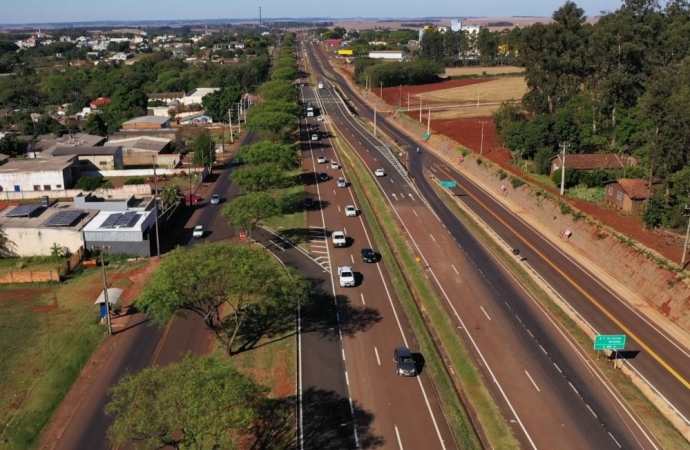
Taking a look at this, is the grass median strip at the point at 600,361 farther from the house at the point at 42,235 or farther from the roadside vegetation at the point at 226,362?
the house at the point at 42,235

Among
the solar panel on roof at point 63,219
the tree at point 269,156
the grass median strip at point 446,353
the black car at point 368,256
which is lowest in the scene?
the grass median strip at point 446,353

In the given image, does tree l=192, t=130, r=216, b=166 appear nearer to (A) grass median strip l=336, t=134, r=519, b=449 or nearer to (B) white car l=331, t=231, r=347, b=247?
(A) grass median strip l=336, t=134, r=519, b=449

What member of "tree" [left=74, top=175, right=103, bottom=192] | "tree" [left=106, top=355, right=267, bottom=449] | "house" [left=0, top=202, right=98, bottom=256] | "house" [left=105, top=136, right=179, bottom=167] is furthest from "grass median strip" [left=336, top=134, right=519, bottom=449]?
"house" [left=105, top=136, right=179, bottom=167]

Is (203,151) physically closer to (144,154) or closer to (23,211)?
(144,154)

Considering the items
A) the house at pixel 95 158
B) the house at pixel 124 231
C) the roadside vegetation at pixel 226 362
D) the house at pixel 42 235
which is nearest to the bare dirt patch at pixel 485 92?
the house at pixel 95 158

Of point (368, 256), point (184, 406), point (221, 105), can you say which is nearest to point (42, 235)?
point (368, 256)
